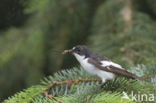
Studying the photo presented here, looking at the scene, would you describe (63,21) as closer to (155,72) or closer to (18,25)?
(18,25)

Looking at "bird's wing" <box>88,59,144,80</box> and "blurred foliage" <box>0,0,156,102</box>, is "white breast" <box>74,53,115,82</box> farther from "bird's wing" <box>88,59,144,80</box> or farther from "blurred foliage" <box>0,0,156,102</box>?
"blurred foliage" <box>0,0,156,102</box>

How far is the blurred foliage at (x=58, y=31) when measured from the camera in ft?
11.7

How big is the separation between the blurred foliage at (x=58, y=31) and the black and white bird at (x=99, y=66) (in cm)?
88

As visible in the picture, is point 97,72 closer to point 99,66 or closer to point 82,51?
point 99,66

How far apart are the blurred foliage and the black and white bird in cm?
88

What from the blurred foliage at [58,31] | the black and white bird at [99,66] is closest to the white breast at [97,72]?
the black and white bird at [99,66]

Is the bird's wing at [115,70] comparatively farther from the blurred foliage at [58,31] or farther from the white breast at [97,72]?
the blurred foliage at [58,31]

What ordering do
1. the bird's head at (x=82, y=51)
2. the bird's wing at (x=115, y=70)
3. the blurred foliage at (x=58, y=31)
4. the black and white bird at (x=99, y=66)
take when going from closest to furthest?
the bird's wing at (x=115, y=70) < the black and white bird at (x=99, y=66) < the bird's head at (x=82, y=51) < the blurred foliage at (x=58, y=31)

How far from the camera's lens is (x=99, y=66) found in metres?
2.41

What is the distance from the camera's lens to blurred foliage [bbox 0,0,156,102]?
3.56 metres

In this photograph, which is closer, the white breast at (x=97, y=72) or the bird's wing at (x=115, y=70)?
the bird's wing at (x=115, y=70)

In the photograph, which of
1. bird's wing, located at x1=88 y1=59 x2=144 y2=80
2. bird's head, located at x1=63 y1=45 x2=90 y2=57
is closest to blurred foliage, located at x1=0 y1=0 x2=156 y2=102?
bird's head, located at x1=63 y1=45 x2=90 y2=57

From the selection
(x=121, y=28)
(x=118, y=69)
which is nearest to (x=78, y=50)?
(x=118, y=69)

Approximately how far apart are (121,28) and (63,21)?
0.80 m
